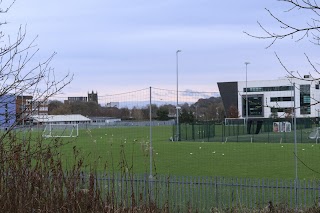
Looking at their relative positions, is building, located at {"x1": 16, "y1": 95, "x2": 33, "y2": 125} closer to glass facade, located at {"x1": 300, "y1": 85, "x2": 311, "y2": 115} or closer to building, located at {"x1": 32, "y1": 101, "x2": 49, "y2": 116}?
building, located at {"x1": 32, "y1": 101, "x2": 49, "y2": 116}

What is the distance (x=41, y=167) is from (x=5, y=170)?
0.39 metres

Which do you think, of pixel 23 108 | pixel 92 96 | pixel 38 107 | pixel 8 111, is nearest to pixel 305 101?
pixel 38 107

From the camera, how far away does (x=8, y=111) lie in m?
5.23

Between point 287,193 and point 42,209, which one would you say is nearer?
point 42,209

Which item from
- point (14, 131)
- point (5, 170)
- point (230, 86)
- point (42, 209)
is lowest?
point (42, 209)

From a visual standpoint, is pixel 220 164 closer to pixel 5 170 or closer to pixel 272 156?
pixel 272 156

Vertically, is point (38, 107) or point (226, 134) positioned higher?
point (38, 107)

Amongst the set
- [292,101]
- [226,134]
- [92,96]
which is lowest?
[226,134]

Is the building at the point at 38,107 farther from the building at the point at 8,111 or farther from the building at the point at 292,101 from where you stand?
the building at the point at 292,101

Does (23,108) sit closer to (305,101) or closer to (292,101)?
(305,101)

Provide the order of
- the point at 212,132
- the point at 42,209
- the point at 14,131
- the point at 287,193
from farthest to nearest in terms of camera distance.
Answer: the point at 212,132
the point at 287,193
the point at 14,131
the point at 42,209

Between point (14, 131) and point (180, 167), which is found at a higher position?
point (14, 131)

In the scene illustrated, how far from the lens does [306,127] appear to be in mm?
48719

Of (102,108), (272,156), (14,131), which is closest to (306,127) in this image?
(272,156)
